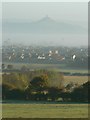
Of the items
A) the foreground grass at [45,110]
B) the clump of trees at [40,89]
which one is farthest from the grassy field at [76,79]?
the foreground grass at [45,110]

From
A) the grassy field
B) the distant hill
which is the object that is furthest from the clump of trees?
the distant hill

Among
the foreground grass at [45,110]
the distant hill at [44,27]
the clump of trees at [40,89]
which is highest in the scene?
the distant hill at [44,27]

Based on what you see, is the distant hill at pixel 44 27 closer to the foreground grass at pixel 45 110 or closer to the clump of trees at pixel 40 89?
the clump of trees at pixel 40 89

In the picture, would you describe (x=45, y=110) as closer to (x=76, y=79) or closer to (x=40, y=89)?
(x=40, y=89)

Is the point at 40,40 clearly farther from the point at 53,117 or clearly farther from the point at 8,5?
the point at 53,117

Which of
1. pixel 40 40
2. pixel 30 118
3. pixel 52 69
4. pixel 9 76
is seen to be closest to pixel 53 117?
pixel 30 118
